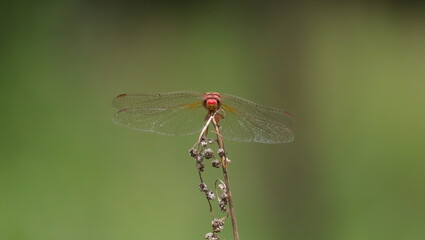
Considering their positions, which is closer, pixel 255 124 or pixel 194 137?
pixel 255 124

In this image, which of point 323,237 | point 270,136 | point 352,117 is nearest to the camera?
point 270,136

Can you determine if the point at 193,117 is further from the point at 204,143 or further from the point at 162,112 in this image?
the point at 204,143

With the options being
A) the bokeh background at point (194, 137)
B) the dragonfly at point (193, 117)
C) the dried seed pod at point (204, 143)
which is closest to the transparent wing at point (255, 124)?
the dragonfly at point (193, 117)

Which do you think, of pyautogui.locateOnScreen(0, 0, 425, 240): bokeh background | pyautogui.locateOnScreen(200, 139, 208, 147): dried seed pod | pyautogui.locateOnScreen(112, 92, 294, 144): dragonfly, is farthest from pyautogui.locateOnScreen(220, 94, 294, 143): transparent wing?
pyautogui.locateOnScreen(0, 0, 425, 240): bokeh background

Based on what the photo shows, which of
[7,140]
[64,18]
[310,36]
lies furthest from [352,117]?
[7,140]

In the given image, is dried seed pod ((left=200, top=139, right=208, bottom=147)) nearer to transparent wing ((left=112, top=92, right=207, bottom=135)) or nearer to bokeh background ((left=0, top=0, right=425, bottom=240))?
transparent wing ((left=112, top=92, right=207, bottom=135))

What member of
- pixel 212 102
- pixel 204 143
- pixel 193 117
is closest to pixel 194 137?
pixel 193 117

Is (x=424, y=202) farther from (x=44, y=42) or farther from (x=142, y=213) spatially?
(x=44, y=42)
